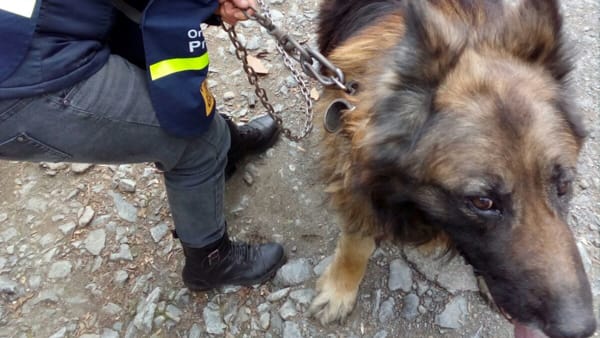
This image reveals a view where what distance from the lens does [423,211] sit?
6.30 feet

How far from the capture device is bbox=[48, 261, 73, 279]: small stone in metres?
2.93

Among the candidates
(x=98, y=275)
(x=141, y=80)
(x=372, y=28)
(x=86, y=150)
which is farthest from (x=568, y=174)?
(x=98, y=275)

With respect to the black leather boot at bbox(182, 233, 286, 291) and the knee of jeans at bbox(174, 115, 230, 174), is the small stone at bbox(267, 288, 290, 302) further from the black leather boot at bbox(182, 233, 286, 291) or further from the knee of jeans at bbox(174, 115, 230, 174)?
the knee of jeans at bbox(174, 115, 230, 174)

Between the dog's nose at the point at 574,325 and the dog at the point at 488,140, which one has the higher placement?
the dog at the point at 488,140

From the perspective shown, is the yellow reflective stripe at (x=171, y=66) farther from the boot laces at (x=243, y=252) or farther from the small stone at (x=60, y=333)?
the small stone at (x=60, y=333)

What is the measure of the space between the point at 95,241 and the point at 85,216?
0.56 ft

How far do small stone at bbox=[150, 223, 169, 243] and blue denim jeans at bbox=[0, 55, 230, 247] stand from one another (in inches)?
33.6

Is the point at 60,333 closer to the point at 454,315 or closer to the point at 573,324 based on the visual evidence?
the point at 454,315

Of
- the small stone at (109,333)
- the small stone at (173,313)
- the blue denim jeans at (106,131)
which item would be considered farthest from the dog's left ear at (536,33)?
the small stone at (109,333)

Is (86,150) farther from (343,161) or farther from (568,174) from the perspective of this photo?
(568,174)

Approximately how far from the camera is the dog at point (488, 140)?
1712 mm

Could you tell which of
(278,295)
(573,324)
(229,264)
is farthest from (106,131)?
(573,324)

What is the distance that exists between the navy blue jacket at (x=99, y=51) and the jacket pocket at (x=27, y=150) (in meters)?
0.16

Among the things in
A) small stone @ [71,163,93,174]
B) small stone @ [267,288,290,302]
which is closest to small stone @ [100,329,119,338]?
small stone @ [267,288,290,302]
